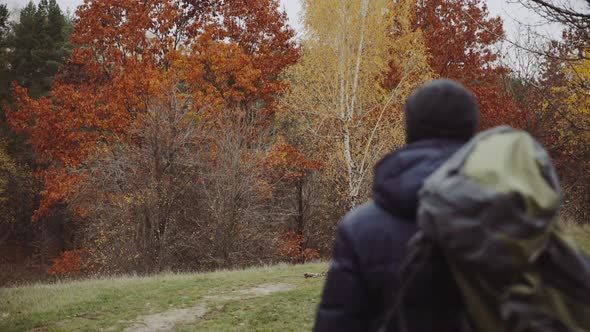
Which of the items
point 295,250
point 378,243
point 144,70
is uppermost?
point 144,70

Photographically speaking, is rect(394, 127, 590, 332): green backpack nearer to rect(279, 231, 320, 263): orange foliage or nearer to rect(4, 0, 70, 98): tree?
rect(279, 231, 320, 263): orange foliage

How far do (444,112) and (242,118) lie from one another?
736 inches

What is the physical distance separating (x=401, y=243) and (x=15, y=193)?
3130 centimetres

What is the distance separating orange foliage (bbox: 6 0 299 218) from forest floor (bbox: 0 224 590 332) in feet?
27.9

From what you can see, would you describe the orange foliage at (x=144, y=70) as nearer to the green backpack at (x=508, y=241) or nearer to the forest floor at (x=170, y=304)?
the forest floor at (x=170, y=304)

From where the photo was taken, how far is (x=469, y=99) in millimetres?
1711

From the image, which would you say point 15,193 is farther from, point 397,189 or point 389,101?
point 397,189

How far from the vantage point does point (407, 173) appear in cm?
165

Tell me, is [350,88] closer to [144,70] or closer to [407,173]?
[144,70]

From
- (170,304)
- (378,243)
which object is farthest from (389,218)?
(170,304)

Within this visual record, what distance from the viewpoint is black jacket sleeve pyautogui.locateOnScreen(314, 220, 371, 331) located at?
175 cm

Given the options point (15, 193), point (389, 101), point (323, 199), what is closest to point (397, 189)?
point (389, 101)

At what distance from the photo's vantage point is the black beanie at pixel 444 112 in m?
1.71

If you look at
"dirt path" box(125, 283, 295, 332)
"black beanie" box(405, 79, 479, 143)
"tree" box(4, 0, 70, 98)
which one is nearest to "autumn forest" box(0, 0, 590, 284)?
"tree" box(4, 0, 70, 98)
